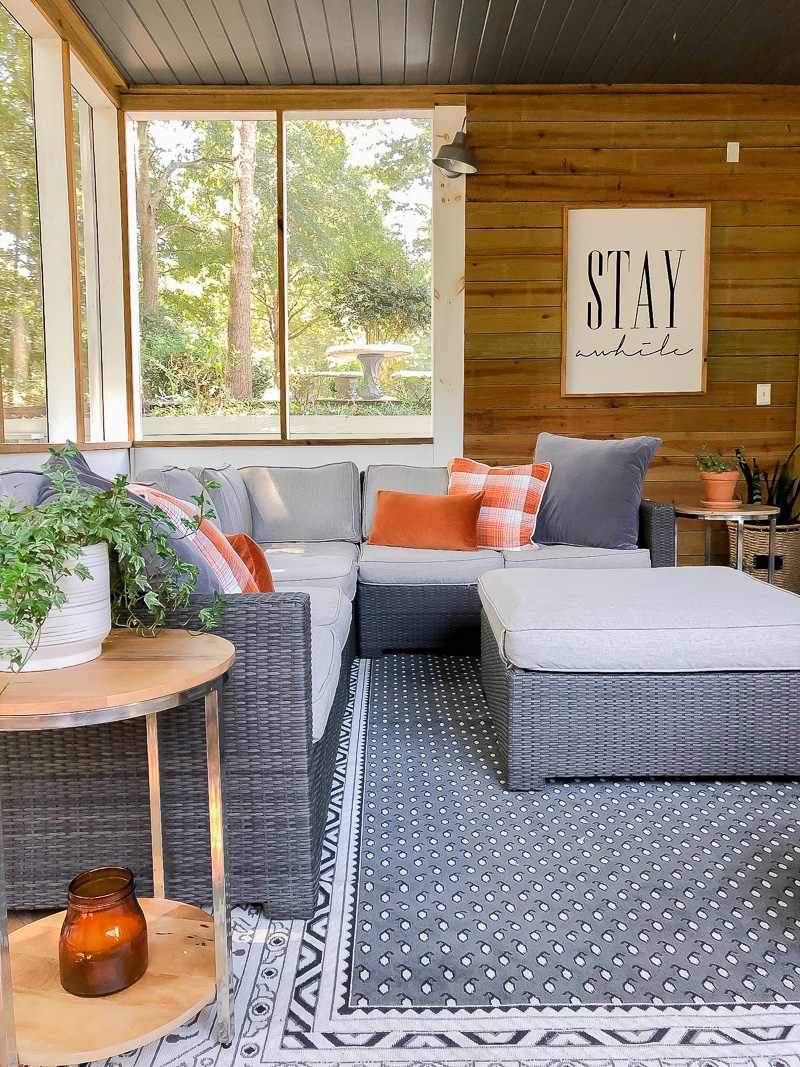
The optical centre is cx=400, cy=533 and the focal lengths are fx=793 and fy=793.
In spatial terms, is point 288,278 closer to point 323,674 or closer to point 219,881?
point 323,674

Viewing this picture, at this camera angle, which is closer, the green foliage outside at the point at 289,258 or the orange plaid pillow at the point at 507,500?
the orange plaid pillow at the point at 507,500

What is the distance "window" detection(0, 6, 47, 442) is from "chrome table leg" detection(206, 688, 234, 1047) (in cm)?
210

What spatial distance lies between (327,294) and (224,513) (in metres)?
1.73

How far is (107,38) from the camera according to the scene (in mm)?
3662

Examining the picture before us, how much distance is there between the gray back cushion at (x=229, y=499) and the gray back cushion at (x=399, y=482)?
565mm

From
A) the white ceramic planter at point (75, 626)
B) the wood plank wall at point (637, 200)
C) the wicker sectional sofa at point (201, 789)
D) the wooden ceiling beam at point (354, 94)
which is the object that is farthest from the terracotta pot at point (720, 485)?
the white ceramic planter at point (75, 626)

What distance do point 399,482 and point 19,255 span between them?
1.87 metres

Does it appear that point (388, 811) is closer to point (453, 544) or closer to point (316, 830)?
point (316, 830)

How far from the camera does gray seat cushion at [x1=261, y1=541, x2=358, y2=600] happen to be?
9.33ft

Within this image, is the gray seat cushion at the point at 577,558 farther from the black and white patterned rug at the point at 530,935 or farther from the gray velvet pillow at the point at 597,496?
the black and white patterned rug at the point at 530,935

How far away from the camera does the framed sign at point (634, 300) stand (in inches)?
167

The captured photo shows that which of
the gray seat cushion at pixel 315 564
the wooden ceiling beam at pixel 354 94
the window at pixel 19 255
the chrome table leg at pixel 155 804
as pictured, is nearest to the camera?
the chrome table leg at pixel 155 804

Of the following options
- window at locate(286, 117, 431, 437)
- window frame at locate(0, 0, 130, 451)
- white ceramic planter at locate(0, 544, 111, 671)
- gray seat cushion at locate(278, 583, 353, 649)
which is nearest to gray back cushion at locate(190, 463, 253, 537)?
gray seat cushion at locate(278, 583, 353, 649)

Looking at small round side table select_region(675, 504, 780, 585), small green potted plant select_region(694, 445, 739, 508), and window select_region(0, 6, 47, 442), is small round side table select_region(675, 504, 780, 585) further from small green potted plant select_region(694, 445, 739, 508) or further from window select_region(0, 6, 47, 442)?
window select_region(0, 6, 47, 442)
